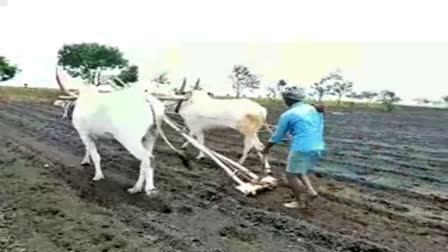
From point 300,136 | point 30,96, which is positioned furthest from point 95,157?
point 30,96

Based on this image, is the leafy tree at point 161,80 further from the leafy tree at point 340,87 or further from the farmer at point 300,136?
the leafy tree at point 340,87

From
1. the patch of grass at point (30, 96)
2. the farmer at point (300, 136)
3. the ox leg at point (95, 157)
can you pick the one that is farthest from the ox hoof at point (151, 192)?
the patch of grass at point (30, 96)

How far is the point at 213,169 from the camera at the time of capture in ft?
34.0

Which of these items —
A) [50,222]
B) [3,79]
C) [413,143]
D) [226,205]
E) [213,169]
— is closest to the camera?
[50,222]

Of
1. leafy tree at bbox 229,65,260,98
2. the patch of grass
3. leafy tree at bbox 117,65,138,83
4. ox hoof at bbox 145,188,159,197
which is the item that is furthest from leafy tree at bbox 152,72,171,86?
leafy tree at bbox 229,65,260,98

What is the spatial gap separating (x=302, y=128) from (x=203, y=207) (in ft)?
4.88

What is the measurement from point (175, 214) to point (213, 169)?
313 cm

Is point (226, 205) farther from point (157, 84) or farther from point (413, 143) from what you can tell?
point (413, 143)

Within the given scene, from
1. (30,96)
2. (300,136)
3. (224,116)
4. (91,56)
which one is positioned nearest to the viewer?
(300,136)

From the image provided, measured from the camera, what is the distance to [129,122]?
8109mm

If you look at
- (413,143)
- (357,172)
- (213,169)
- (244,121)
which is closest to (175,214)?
(213,169)

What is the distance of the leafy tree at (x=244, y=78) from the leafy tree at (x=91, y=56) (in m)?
9.34

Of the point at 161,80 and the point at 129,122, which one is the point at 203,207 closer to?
the point at 129,122

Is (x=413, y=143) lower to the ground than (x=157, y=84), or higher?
lower
